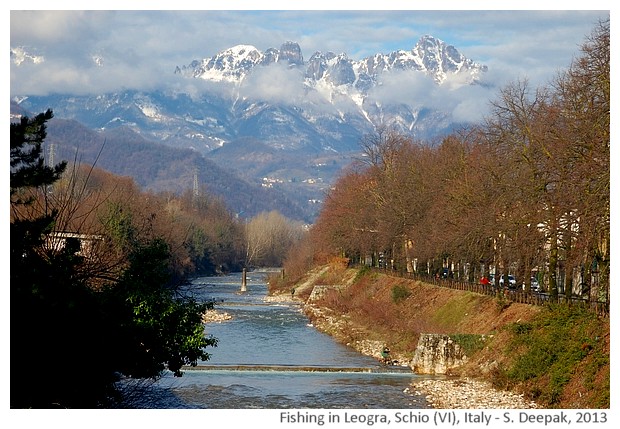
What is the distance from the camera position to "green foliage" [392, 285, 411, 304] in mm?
73250

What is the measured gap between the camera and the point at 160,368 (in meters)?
33.1

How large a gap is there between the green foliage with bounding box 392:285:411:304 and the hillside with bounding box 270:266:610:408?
9cm

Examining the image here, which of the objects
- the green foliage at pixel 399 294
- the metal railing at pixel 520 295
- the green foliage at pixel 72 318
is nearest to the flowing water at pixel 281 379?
the green foliage at pixel 72 318

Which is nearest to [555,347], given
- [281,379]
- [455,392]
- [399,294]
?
[455,392]

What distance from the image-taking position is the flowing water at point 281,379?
129 feet

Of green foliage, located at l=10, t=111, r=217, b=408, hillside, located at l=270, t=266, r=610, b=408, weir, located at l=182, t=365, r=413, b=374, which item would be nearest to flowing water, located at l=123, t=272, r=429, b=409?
weir, located at l=182, t=365, r=413, b=374

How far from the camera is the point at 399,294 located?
7381cm

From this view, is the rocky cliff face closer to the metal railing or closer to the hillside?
the hillside

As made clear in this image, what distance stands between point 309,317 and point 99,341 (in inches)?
A: 2102

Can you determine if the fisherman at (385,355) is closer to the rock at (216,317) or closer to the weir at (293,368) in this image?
the weir at (293,368)

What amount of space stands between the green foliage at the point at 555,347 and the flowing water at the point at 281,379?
497cm

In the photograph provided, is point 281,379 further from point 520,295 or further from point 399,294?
point 399,294

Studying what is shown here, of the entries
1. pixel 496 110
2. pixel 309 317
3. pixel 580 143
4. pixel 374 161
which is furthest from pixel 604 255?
pixel 374 161
